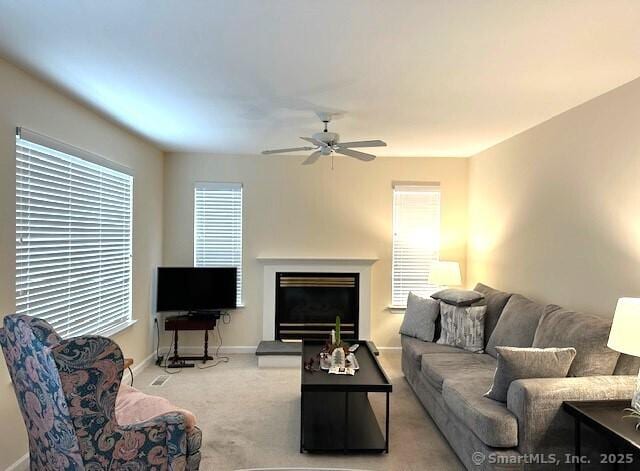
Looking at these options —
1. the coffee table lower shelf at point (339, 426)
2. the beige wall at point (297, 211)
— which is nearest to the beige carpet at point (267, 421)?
the coffee table lower shelf at point (339, 426)

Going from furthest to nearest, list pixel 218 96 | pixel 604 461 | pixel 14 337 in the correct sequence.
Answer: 1. pixel 218 96
2. pixel 604 461
3. pixel 14 337

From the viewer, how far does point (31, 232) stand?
2791 millimetres

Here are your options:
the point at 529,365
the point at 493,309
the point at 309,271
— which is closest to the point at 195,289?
the point at 309,271

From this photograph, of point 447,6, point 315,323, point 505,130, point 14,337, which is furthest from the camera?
point 315,323

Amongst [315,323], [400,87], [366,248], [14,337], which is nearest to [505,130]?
[400,87]

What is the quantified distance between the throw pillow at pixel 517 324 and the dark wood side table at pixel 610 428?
3.10ft

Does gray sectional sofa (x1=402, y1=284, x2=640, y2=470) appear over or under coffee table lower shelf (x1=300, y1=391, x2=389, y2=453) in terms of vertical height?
over

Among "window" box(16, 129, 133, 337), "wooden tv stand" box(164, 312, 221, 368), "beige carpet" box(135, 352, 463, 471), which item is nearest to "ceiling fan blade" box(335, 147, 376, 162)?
"window" box(16, 129, 133, 337)

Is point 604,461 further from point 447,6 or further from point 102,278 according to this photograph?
point 102,278

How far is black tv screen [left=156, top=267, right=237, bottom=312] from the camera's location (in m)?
4.99

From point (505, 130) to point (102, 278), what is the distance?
414 centimetres

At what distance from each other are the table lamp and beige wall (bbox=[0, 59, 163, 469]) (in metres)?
3.55

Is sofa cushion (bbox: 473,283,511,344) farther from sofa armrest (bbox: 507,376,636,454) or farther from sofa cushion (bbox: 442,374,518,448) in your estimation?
sofa armrest (bbox: 507,376,636,454)

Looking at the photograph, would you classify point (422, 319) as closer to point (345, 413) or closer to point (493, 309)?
point (493, 309)
